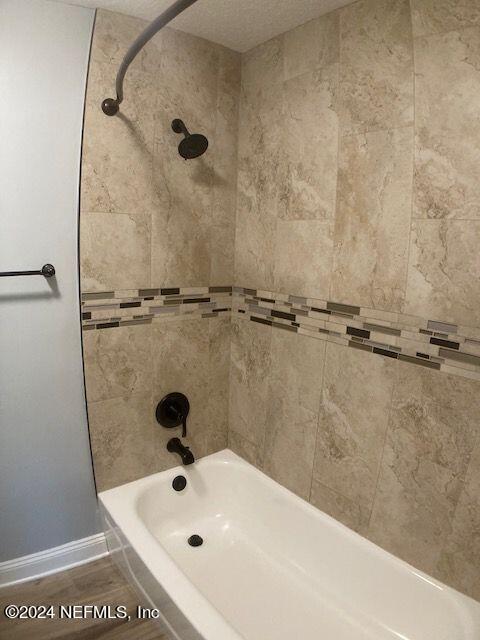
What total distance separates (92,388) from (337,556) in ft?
3.94

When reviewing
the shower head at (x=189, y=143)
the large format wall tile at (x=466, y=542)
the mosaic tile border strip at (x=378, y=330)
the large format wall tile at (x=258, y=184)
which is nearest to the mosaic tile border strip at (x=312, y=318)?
the mosaic tile border strip at (x=378, y=330)

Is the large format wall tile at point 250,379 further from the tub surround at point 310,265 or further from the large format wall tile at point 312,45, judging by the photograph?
the large format wall tile at point 312,45

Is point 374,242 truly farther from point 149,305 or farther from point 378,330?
point 149,305

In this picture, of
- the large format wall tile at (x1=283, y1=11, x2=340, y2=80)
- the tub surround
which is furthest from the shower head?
the large format wall tile at (x1=283, y1=11, x2=340, y2=80)

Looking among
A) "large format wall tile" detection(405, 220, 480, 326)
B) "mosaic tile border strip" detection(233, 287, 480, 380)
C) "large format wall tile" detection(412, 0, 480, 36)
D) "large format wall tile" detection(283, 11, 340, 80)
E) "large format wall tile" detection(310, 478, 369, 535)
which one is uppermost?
"large format wall tile" detection(283, 11, 340, 80)

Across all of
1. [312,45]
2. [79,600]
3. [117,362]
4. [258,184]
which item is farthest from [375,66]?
[79,600]

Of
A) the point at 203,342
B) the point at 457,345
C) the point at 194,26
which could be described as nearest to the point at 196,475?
the point at 203,342

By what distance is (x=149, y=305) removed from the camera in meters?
1.70

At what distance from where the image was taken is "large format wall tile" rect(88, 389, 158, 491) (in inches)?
65.7

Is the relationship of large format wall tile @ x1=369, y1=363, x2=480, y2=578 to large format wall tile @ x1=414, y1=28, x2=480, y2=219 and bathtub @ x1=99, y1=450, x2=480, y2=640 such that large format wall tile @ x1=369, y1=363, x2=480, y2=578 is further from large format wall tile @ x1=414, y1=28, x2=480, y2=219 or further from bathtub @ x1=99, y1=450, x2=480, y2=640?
large format wall tile @ x1=414, y1=28, x2=480, y2=219

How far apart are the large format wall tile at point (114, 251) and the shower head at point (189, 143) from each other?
0.30 metres

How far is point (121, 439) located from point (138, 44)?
151 cm

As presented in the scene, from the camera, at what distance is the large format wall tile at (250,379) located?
1.84 m

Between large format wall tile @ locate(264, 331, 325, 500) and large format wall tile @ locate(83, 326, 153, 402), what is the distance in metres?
0.58
